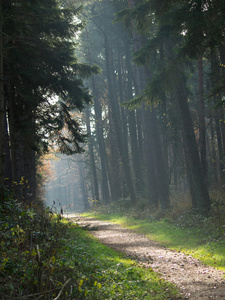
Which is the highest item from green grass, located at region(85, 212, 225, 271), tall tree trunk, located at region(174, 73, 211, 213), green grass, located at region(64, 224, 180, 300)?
tall tree trunk, located at region(174, 73, 211, 213)

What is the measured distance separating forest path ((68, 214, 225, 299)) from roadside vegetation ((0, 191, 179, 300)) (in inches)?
13.6

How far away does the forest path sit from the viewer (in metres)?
5.66

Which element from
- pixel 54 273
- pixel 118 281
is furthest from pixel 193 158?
pixel 54 273

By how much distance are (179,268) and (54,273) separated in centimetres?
359

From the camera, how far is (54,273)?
15.7ft

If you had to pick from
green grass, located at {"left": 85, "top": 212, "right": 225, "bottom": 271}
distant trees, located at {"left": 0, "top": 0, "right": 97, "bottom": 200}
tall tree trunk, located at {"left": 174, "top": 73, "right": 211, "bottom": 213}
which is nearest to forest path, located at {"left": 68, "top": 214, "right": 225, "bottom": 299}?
green grass, located at {"left": 85, "top": 212, "right": 225, "bottom": 271}

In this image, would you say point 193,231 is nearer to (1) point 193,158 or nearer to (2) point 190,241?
(2) point 190,241

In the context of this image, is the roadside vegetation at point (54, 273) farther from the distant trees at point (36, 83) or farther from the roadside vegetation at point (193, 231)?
the distant trees at point (36, 83)

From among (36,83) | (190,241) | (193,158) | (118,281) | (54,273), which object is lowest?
(190,241)

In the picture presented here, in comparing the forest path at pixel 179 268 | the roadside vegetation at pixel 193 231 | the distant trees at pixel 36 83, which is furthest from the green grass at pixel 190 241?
the distant trees at pixel 36 83

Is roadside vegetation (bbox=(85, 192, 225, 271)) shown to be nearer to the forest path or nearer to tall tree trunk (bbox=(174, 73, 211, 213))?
the forest path

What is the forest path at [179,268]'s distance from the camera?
5.66 m

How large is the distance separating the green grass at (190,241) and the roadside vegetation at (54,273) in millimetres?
1903

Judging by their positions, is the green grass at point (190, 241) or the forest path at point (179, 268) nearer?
the forest path at point (179, 268)
